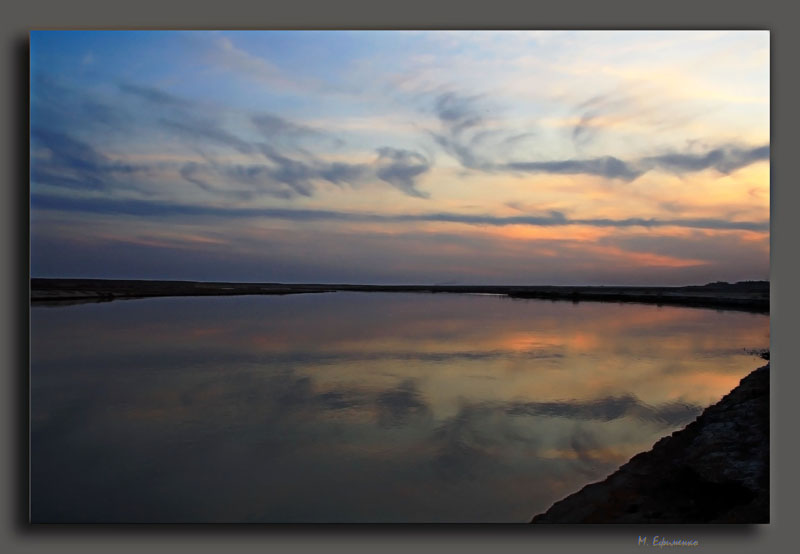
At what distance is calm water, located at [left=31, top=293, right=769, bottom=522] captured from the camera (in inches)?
180

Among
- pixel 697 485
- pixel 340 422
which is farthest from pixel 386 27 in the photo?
pixel 697 485

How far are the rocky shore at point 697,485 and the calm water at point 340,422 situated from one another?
0.21 m

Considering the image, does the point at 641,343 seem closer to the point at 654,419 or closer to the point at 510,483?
the point at 654,419

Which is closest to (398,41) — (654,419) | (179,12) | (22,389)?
(179,12)

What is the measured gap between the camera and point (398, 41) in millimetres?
4719

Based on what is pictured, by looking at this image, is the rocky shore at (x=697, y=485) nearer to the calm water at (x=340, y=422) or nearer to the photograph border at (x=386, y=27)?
the photograph border at (x=386, y=27)

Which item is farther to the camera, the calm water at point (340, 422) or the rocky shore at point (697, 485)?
the calm water at point (340, 422)

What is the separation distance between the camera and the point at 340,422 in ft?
19.2

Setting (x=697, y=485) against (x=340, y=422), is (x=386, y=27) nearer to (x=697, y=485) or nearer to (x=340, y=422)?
(x=340, y=422)

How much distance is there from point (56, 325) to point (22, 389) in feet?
2.16

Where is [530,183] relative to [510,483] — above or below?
above

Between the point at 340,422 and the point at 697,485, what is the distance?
3.16 m

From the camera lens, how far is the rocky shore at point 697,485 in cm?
430

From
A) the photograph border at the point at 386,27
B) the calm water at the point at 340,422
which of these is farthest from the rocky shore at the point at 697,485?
the calm water at the point at 340,422
